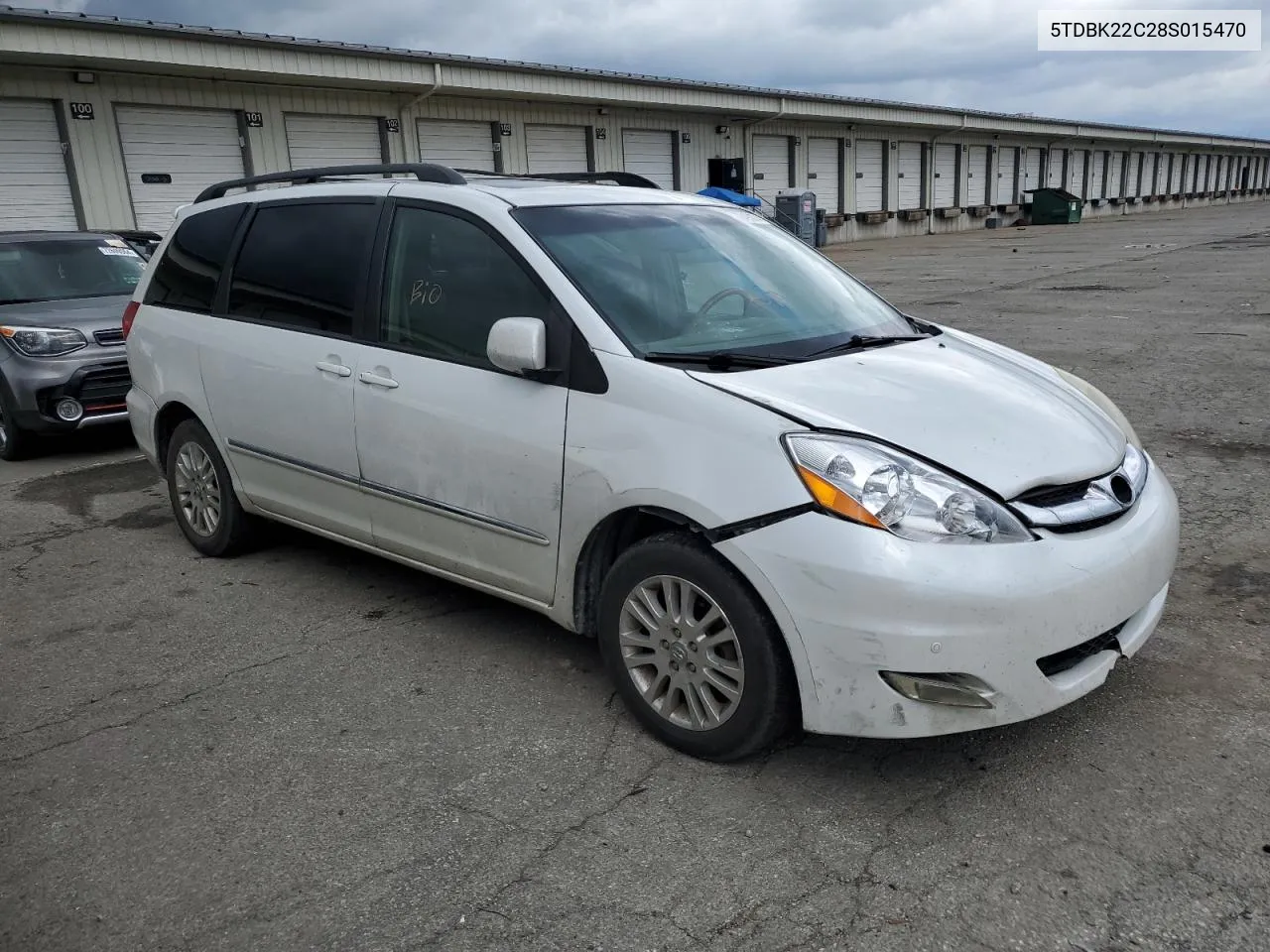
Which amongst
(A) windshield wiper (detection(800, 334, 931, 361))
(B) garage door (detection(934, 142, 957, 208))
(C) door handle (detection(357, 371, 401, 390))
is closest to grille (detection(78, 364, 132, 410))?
(C) door handle (detection(357, 371, 401, 390))

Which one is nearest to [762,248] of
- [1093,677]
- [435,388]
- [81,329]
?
[435,388]

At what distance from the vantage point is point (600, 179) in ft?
15.8

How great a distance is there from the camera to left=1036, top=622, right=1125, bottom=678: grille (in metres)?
2.77

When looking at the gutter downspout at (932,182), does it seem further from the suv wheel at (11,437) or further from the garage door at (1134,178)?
the suv wheel at (11,437)

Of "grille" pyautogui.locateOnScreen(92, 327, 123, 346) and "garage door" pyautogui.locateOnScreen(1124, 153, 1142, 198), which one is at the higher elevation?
"grille" pyautogui.locateOnScreen(92, 327, 123, 346)

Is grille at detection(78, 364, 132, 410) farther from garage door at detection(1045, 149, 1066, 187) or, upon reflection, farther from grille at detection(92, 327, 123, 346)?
garage door at detection(1045, 149, 1066, 187)

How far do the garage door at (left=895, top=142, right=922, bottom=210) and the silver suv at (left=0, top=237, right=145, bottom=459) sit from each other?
33.9m

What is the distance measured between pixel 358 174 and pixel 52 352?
13.8 ft

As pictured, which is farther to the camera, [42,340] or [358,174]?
[42,340]

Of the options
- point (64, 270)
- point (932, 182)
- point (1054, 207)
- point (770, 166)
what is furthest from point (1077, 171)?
point (64, 270)

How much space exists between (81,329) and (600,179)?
16.0ft

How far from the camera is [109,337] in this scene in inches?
304

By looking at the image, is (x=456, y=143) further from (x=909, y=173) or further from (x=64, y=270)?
(x=909, y=173)

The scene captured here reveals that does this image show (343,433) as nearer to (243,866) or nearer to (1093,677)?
(243,866)
